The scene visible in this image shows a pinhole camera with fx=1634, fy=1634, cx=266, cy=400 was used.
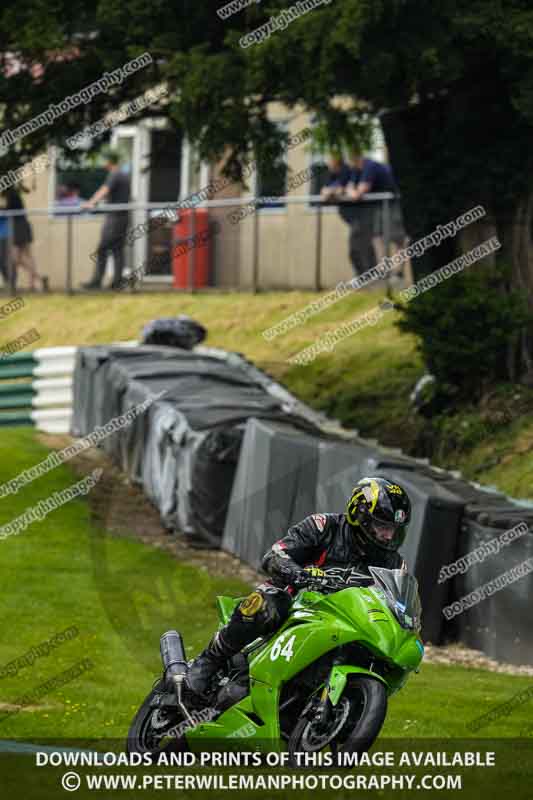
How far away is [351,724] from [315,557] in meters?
1.20

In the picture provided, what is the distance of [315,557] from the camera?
865 centimetres

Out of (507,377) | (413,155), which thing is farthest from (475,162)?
(507,377)

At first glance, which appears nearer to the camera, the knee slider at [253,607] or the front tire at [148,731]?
the knee slider at [253,607]

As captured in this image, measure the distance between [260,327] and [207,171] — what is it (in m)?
5.38

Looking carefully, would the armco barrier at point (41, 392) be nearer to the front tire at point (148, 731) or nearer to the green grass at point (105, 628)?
the green grass at point (105, 628)

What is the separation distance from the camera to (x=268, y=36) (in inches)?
609

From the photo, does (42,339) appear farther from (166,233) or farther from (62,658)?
(62,658)

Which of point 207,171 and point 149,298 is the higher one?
point 207,171

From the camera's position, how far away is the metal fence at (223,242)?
24672 millimetres

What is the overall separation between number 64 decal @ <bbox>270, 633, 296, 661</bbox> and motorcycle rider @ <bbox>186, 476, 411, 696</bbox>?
4.4 inches

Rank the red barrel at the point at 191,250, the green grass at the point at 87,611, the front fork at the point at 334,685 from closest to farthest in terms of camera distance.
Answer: the front fork at the point at 334,685 < the green grass at the point at 87,611 < the red barrel at the point at 191,250

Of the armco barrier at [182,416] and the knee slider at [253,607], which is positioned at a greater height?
the knee slider at [253,607]

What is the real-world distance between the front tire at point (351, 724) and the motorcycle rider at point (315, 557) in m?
0.66

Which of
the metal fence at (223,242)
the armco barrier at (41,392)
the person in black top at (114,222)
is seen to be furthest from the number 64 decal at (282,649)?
the person in black top at (114,222)
